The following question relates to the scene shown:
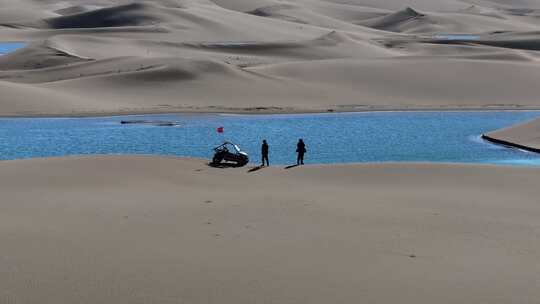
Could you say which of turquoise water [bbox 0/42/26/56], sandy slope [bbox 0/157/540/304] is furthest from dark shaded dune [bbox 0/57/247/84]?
sandy slope [bbox 0/157/540/304]

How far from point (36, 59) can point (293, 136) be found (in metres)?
38.6

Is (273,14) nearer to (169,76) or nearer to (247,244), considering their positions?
(169,76)

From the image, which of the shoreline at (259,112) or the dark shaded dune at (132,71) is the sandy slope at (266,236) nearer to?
the shoreline at (259,112)

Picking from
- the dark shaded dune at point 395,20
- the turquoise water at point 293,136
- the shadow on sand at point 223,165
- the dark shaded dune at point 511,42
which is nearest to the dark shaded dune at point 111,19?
the dark shaded dune at point 395,20

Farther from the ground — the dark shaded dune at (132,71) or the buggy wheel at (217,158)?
the dark shaded dune at (132,71)

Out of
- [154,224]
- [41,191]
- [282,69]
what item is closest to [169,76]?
[282,69]

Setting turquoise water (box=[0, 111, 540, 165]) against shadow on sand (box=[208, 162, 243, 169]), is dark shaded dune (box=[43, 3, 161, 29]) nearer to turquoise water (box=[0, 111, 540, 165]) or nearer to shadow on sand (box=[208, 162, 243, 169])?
turquoise water (box=[0, 111, 540, 165])

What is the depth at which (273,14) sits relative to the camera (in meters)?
155

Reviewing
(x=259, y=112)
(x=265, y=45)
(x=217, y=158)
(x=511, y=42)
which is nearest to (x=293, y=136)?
(x=259, y=112)

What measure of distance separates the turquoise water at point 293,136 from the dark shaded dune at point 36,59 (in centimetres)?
2699

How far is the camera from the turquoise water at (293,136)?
27844mm

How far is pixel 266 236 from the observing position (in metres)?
12.8

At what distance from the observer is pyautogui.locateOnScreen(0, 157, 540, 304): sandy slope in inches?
390

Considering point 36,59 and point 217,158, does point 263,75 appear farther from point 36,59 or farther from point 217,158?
point 217,158
